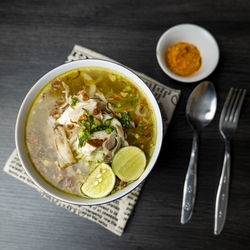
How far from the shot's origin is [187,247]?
186cm

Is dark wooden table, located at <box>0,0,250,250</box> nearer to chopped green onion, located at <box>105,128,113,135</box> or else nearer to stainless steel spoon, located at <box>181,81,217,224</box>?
stainless steel spoon, located at <box>181,81,217,224</box>

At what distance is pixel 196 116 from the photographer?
1909 millimetres

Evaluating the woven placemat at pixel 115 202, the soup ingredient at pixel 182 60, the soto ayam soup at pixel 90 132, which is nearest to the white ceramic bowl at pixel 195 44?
the soup ingredient at pixel 182 60

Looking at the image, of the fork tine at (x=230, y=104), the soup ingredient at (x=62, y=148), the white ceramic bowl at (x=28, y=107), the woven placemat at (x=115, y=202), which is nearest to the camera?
the white ceramic bowl at (x=28, y=107)

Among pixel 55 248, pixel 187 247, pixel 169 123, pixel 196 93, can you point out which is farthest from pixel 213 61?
pixel 55 248

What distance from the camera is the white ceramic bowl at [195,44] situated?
1.88 m

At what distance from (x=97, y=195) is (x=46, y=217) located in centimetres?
53

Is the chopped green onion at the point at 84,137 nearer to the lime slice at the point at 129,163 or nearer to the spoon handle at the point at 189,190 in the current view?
the lime slice at the point at 129,163

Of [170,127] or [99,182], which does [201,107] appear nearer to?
[170,127]

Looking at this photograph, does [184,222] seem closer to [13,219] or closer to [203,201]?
[203,201]

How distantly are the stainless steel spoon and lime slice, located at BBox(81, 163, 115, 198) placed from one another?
572 mm

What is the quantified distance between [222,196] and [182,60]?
1.01m

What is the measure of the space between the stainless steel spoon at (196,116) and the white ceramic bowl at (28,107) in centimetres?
39

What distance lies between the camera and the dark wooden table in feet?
6.12
